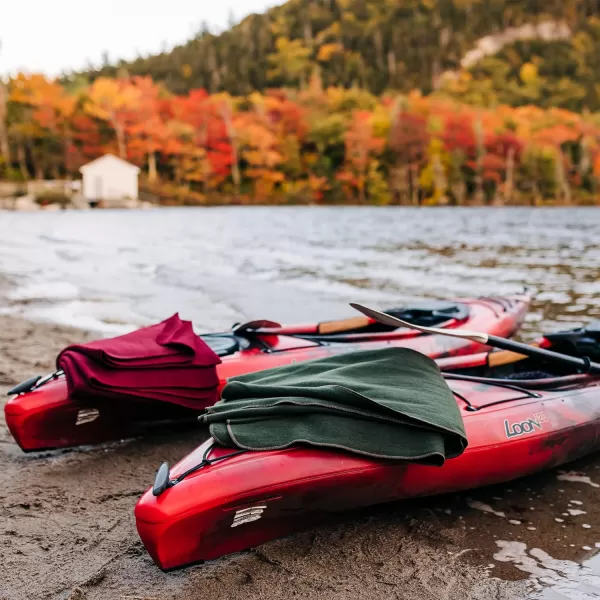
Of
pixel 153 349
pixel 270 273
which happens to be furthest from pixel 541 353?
pixel 270 273

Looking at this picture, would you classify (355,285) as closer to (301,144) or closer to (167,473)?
(167,473)

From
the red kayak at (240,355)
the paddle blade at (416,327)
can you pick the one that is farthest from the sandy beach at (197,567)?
the paddle blade at (416,327)

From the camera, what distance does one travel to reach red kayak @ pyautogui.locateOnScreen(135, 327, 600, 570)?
2.28m

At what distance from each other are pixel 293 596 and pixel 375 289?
799 cm

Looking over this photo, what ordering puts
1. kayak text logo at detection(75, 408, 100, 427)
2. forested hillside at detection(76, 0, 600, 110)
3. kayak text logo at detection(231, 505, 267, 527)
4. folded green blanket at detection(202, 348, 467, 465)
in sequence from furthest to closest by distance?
forested hillside at detection(76, 0, 600, 110) < kayak text logo at detection(75, 408, 100, 427) < folded green blanket at detection(202, 348, 467, 465) < kayak text logo at detection(231, 505, 267, 527)

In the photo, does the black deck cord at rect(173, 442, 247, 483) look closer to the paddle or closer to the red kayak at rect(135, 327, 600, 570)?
the red kayak at rect(135, 327, 600, 570)

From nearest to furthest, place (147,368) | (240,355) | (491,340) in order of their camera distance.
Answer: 1. (491,340)
2. (147,368)
3. (240,355)

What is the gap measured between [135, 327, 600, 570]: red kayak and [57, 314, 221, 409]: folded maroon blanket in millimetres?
961

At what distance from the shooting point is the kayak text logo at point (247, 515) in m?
2.37

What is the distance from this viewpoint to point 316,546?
2.58m

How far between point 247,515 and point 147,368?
127cm

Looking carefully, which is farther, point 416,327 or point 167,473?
point 416,327

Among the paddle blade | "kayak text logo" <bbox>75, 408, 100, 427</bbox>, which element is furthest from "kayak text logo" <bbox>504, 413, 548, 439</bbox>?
"kayak text logo" <bbox>75, 408, 100, 427</bbox>

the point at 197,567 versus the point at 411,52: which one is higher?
the point at 411,52
